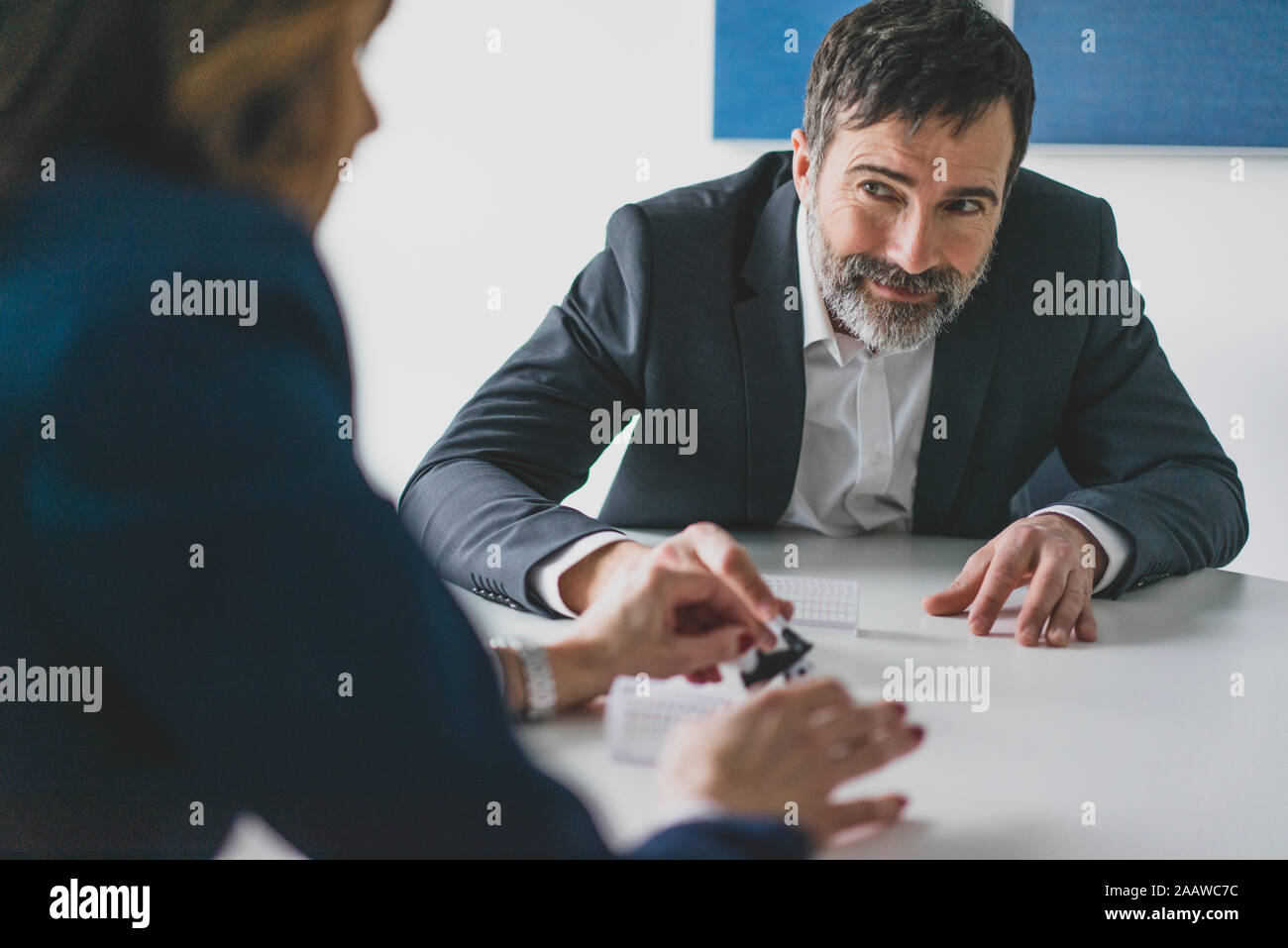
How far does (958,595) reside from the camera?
1.04 m

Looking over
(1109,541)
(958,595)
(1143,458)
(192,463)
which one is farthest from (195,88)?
(1143,458)

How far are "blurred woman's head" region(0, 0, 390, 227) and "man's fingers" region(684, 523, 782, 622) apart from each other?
0.45 meters

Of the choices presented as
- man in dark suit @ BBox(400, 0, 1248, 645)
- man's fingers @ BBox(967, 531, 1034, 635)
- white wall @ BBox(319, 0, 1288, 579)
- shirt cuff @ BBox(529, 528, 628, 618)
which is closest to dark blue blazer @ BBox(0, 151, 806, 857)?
shirt cuff @ BBox(529, 528, 628, 618)

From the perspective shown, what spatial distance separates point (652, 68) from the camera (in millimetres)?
2451

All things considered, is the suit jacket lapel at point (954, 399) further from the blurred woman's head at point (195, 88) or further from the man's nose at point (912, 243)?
the blurred woman's head at point (195, 88)

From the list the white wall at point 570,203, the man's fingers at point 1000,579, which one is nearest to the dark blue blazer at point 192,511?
the man's fingers at point 1000,579

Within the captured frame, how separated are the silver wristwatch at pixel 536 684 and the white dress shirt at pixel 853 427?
0.67 meters

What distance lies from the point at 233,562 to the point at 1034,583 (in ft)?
2.50

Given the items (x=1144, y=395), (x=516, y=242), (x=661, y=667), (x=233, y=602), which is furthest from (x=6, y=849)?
(x=516, y=242)

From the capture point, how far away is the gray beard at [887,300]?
1.35 m

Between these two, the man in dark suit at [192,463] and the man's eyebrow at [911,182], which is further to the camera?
the man's eyebrow at [911,182]

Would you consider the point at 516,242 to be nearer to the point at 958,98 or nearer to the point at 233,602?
the point at 958,98

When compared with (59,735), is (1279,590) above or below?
below

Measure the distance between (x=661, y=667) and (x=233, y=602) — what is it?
41 cm
